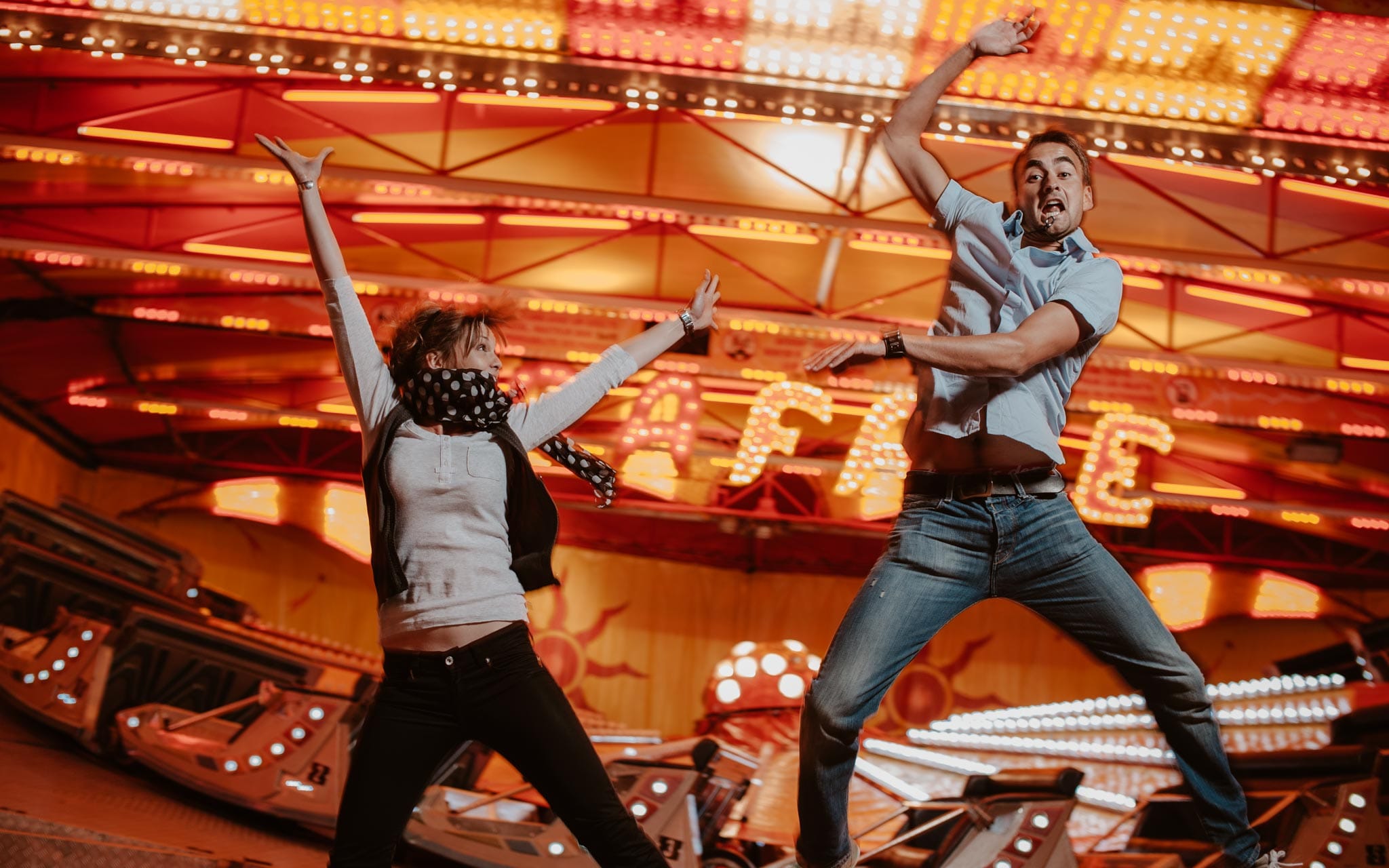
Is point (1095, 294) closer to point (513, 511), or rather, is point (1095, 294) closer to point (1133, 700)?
point (513, 511)

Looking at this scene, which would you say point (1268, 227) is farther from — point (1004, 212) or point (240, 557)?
point (240, 557)

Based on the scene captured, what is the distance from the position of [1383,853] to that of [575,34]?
14.8 ft

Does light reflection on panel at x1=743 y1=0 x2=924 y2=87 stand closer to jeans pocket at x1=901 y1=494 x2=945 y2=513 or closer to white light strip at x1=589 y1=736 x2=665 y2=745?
jeans pocket at x1=901 y1=494 x2=945 y2=513

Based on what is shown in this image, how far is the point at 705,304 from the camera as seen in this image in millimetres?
2705

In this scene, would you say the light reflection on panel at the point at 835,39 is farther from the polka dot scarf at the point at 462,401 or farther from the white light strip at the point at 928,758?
the white light strip at the point at 928,758

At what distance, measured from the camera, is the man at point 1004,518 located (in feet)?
7.30


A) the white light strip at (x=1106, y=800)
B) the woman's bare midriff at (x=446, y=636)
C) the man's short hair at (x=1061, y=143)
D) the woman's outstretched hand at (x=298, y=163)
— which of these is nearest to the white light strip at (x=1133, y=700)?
→ the white light strip at (x=1106, y=800)

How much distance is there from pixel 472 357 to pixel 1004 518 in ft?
3.84

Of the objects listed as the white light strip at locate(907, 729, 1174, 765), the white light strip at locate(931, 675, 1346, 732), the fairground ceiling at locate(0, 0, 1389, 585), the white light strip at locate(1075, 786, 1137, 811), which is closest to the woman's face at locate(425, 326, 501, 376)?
the white light strip at locate(931, 675, 1346, 732)

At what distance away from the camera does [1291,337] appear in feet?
33.2

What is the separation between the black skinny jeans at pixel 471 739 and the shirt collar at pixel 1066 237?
139 centimetres

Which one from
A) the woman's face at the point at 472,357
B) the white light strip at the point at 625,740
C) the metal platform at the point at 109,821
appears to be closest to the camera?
the woman's face at the point at 472,357

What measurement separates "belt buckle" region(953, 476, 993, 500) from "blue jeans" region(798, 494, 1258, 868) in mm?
13

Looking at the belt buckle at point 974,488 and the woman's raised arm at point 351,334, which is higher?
the woman's raised arm at point 351,334
